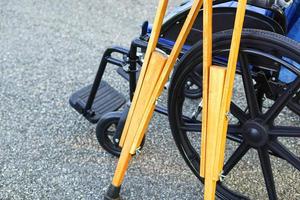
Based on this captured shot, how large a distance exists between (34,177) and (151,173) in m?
0.50

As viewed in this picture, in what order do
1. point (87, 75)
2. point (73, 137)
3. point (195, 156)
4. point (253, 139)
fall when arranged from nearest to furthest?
point (253, 139)
point (195, 156)
point (73, 137)
point (87, 75)

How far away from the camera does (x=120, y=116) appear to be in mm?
1808

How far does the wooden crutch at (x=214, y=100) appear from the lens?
4.00 feet

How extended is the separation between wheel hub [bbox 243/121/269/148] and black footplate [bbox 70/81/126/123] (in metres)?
0.79

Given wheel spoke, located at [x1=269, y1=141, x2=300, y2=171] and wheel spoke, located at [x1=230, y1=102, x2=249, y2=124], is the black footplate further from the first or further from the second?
wheel spoke, located at [x1=269, y1=141, x2=300, y2=171]

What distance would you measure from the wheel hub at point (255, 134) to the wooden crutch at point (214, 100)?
0.17 meters

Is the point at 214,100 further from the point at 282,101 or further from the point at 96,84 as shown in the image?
the point at 96,84

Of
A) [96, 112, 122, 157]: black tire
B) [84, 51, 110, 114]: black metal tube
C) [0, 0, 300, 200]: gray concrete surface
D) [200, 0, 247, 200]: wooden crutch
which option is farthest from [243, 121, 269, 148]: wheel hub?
[84, 51, 110, 114]: black metal tube

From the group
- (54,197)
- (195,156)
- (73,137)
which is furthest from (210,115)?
(73,137)

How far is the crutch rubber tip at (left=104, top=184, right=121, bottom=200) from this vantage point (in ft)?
5.44

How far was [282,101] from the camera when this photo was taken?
4.41 feet

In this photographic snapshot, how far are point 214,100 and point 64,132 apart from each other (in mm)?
1037

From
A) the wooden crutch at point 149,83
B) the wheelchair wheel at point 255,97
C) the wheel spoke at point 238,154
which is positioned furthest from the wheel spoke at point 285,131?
the wooden crutch at point 149,83

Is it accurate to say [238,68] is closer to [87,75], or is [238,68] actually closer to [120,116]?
[120,116]
